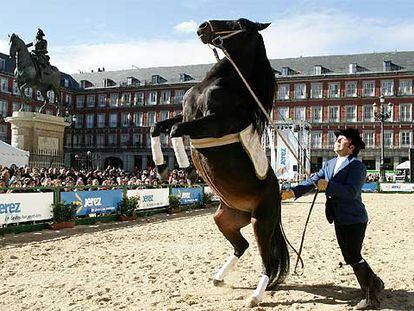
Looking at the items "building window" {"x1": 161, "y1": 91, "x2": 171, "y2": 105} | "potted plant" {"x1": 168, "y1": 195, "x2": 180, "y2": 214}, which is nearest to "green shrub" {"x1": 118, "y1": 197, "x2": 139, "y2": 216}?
"potted plant" {"x1": 168, "y1": 195, "x2": 180, "y2": 214}

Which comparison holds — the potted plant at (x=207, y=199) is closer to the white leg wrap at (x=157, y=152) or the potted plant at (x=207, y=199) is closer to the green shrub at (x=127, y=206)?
the green shrub at (x=127, y=206)

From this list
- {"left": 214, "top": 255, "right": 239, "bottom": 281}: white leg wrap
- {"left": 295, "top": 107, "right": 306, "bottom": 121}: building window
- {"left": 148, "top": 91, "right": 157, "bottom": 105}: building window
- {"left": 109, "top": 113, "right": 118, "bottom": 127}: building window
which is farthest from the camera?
{"left": 109, "top": 113, "right": 118, "bottom": 127}: building window

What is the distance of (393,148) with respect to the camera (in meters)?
64.5

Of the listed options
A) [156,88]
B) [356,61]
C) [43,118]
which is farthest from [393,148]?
[43,118]

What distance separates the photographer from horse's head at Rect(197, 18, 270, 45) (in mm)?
5445

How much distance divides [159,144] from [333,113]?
216 feet

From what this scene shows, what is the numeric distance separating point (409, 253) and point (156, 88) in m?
68.9

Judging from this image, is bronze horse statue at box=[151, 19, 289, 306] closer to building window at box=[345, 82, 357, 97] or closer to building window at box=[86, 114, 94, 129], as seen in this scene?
building window at box=[345, 82, 357, 97]

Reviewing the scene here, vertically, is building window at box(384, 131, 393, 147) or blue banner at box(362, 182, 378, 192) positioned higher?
building window at box(384, 131, 393, 147)

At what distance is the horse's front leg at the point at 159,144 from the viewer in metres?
5.25

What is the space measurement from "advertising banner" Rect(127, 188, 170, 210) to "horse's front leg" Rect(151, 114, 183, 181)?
11.5 meters

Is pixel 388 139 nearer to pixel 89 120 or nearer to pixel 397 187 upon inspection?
pixel 397 187

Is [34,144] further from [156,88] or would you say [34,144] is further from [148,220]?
[156,88]

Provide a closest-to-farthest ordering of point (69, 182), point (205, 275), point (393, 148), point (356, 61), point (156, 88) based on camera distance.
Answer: point (205, 275) → point (69, 182) → point (393, 148) → point (356, 61) → point (156, 88)
